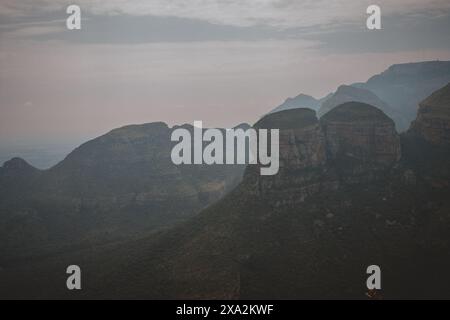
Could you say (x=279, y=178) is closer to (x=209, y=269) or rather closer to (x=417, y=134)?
(x=209, y=269)

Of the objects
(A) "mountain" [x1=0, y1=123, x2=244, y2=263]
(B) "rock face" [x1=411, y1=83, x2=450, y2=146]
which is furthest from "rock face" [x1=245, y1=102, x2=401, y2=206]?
(A) "mountain" [x1=0, y1=123, x2=244, y2=263]

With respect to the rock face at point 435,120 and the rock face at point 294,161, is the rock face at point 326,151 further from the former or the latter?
the rock face at point 435,120

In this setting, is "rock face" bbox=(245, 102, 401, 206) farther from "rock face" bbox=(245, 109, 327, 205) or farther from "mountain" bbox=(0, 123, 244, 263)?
"mountain" bbox=(0, 123, 244, 263)

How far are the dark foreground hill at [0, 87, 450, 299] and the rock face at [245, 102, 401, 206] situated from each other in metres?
0.21

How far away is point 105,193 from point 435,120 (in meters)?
103

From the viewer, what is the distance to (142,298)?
72375 mm

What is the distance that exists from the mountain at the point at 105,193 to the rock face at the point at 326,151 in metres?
45.7

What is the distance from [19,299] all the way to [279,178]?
169 feet

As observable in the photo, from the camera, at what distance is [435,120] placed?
328ft

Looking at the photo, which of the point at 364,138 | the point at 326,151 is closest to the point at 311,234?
the point at 326,151

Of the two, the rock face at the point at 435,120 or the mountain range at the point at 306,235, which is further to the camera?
the rock face at the point at 435,120

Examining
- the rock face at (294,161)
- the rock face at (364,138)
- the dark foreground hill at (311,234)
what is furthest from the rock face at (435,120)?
the rock face at (294,161)

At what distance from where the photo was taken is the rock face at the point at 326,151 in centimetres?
9075
